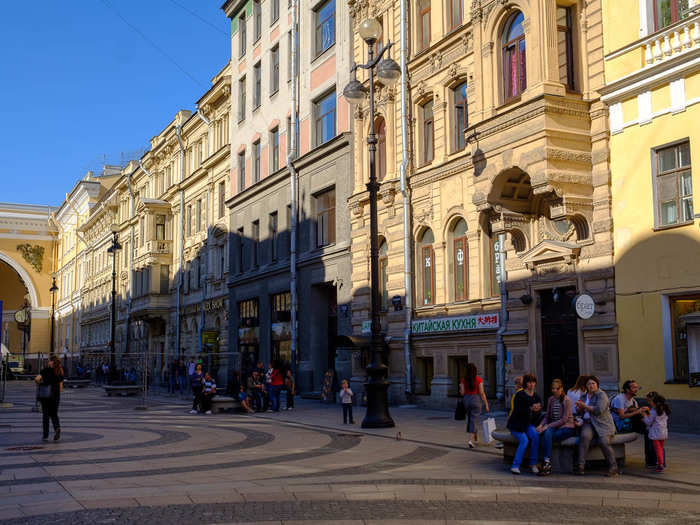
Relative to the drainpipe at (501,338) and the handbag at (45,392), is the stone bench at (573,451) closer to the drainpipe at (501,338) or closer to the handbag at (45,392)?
the drainpipe at (501,338)

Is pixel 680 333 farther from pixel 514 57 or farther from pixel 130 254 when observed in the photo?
pixel 130 254

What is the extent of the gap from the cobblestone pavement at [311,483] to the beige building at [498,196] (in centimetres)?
433

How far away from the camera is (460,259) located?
24172mm

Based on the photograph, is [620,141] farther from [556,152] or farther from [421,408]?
[421,408]

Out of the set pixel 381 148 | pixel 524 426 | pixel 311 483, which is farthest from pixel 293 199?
pixel 311 483

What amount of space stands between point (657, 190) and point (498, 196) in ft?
14.6

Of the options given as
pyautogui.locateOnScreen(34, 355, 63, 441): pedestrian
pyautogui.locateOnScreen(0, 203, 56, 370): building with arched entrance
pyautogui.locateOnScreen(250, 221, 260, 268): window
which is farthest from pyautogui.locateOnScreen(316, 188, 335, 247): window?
pyautogui.locateOnScreen(0, 203, 56, 370): building with arched entrance

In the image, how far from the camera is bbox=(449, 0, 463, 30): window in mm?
24266

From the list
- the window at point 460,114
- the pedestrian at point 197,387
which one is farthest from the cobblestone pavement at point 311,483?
the window at point 460,114

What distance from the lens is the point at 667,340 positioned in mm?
16969

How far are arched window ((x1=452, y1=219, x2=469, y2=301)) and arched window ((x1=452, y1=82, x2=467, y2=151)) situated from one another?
94.1 inches

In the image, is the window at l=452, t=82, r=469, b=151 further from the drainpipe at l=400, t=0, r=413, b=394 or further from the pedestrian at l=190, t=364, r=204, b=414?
the pedestrian at l=190, t=364, r=204, b=414

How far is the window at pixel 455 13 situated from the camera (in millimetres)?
24266

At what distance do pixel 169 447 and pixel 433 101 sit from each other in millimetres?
14505
